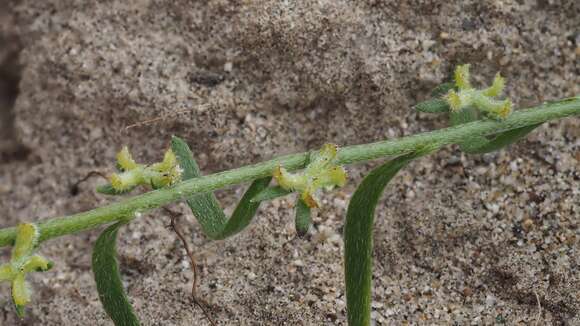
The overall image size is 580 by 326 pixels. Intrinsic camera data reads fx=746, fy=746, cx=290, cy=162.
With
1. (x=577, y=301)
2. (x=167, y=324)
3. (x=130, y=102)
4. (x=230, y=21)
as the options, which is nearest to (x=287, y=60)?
(x=230, y=21)

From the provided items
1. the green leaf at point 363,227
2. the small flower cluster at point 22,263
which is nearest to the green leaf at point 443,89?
the green leaf at point 363,227

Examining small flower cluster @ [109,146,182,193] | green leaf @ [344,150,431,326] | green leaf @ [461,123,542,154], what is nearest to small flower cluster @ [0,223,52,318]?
small flower cluster @ [109,146,182,193]

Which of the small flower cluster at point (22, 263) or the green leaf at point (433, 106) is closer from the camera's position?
the small flower cluster at point (22, 263)

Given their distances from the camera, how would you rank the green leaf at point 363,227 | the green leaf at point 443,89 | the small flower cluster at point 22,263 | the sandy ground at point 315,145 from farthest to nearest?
the sandy ground at point 315,145, the green leaf at point 443,89, the green leaf at point 363,227, the small flower cluster at point 22,263

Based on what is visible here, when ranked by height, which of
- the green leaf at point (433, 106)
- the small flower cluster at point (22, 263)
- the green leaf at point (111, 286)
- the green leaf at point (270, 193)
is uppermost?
the green leaf at point (433, 106)

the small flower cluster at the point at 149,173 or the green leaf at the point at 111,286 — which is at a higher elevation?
the small flower cluster at the point at 149,173

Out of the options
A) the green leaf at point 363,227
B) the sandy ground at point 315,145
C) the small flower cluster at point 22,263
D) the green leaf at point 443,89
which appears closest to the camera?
the small flower cluster at point 22,263

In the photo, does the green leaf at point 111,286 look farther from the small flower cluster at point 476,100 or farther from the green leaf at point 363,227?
the small flower cluster at point 476,100
